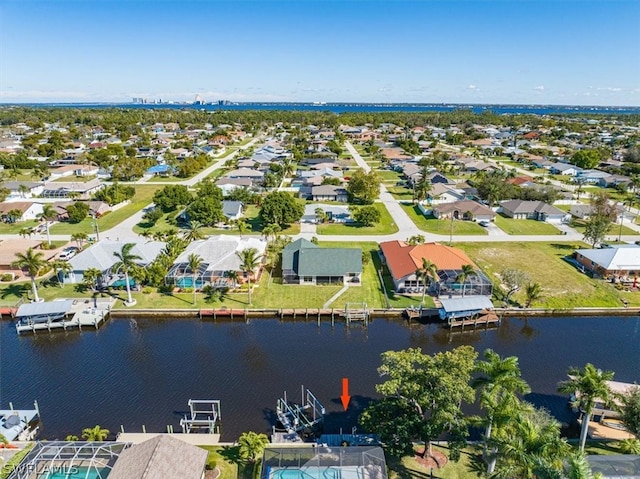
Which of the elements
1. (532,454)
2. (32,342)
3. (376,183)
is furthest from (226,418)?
(376,183)

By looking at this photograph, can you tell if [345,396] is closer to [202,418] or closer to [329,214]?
[202,418]

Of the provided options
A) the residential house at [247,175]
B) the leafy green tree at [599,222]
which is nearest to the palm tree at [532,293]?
the leafy green tree at [599,222]

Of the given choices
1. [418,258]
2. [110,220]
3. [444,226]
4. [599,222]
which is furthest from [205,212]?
[599,222]

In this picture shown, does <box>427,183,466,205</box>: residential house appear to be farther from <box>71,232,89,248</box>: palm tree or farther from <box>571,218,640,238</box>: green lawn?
<box>71,232,89,248</box>: palm tree

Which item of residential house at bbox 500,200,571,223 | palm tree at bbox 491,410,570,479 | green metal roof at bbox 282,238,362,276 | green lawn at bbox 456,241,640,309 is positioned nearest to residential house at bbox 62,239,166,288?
green metal roof at bbox 282,238,362,276

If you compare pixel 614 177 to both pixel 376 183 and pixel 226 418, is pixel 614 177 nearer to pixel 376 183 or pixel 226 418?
pixel 376 183
